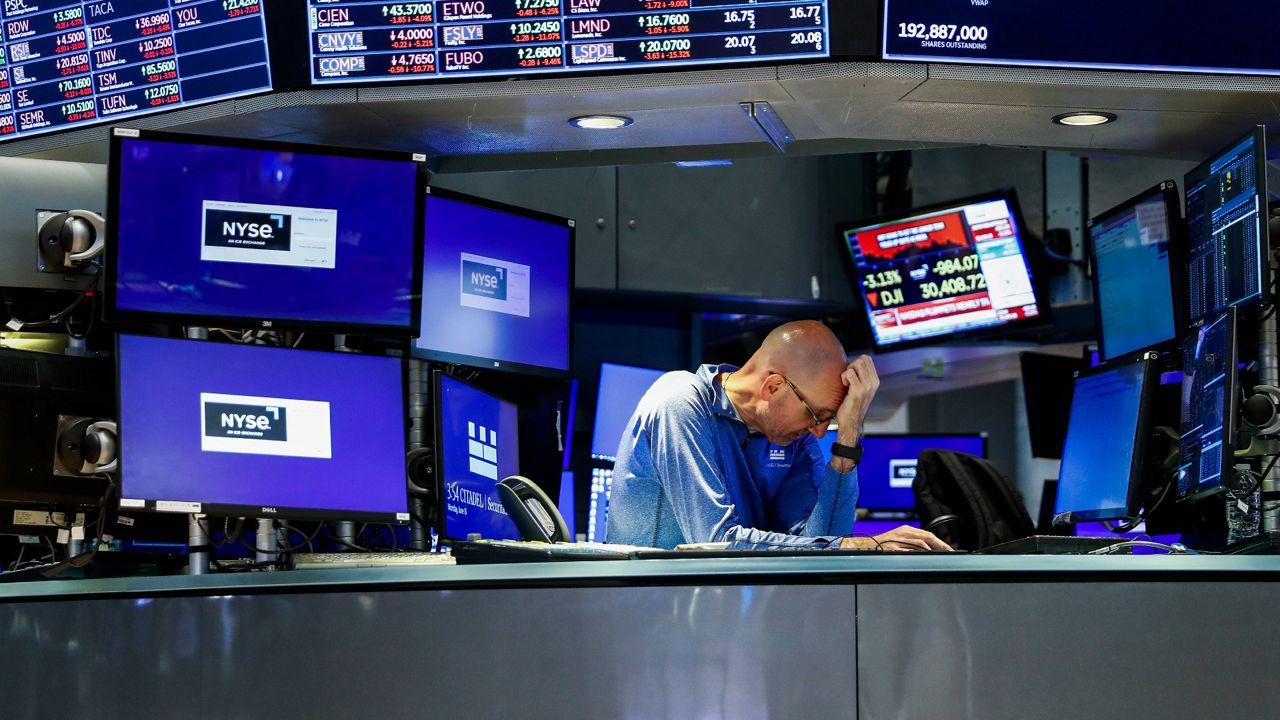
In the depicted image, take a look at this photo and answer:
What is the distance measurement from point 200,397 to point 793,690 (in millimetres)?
1523

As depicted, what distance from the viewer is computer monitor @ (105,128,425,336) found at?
3.13 meters

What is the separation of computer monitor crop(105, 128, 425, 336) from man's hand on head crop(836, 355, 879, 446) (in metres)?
0.97

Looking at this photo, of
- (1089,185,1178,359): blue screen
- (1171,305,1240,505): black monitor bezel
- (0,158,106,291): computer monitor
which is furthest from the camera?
(1089,185,1178,359): blue screen

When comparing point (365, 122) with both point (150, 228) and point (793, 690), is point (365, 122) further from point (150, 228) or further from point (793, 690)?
point (793, 690)

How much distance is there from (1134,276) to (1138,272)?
27 mm

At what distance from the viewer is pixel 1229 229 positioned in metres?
3.26

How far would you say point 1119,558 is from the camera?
2.01 meters

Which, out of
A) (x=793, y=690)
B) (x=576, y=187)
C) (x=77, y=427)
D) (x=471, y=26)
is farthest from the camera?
(x=576, y=187)

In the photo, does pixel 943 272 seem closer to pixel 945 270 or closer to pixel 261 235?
pixel 945 270

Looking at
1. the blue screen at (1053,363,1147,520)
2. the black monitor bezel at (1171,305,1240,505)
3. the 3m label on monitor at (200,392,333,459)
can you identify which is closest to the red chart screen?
the blue screen at (1053,363,1147,520)

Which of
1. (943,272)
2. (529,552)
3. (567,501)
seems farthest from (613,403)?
(529,552)

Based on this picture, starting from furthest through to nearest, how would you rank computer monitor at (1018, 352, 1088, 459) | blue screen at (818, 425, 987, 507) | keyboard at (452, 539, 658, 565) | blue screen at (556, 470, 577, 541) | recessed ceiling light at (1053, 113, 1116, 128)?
1. blue screen at (818, 425, 987, 507)
2. computer monitor at (1018, 352, 1088, 459)
3. blue screen at (556, 470, 577, 541)
4. recessed ceiling light at (1053, 113, 1116, 128)
5. keyboard at (452, 539, 658, 565)

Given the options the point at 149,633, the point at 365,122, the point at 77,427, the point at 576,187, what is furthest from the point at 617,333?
the point at 149,633

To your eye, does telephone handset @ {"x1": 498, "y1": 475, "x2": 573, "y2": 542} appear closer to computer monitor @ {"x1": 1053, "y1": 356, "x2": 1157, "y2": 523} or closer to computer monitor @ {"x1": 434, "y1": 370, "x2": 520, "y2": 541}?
computer monitor @ {"x1": 434, "y1": 370, "x2": 520, "y2": 541}
